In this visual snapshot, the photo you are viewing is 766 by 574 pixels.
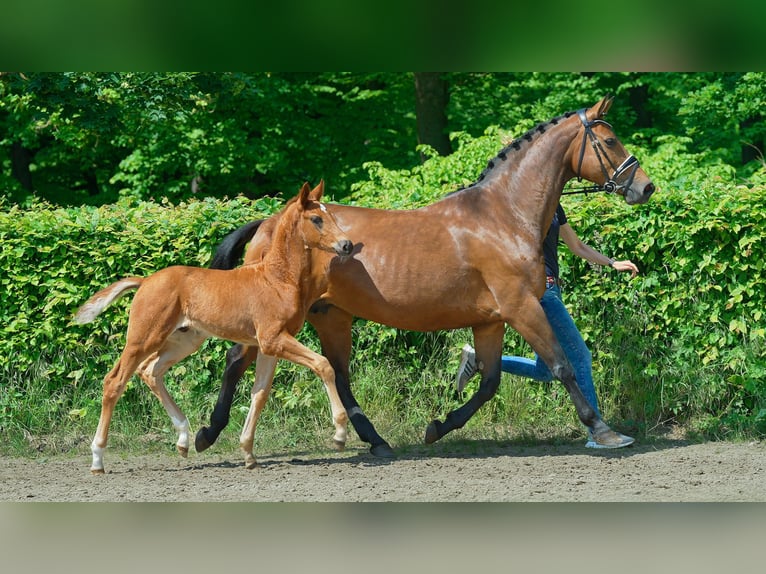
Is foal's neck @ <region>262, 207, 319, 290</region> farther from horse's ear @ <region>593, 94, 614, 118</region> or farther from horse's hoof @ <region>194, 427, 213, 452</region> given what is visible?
horse's ear @ <region>593, 94, 614, 118</region>

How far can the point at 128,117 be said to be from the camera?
39.4 ft

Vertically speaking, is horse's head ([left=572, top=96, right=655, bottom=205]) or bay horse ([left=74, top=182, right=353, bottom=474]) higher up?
horse's head ([left=572, top=96, right=655, bottom=205])

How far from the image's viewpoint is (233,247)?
7.27 meters

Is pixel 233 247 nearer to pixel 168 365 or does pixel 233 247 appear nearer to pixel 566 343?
pixel 168 365

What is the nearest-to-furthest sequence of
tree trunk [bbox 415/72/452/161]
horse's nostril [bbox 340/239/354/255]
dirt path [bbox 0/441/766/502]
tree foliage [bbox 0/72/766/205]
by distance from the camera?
A: dirt path [bbox 0/441/766/502] → horse's nostril [bbox 340/239/354/255] → tree foliage [bbox 0/72/766/205] → tree trunk [bbox 415/72/452/161]

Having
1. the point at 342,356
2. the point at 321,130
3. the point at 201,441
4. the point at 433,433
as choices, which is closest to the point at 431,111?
the point at 321,130

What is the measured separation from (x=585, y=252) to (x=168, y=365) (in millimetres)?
3340

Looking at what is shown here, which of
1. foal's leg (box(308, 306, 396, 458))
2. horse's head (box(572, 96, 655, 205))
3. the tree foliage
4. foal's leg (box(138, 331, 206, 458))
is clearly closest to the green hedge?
foal's leg (box(308, 306, 396, 458))

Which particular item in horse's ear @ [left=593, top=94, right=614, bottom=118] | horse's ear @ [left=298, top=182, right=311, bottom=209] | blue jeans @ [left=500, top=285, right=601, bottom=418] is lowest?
blue jeans @ [left=500, top=285, right=601, bottom=418]

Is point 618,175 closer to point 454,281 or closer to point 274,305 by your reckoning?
point 454,281

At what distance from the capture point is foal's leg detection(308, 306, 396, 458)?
23.6 ft

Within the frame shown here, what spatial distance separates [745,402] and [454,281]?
9.93ft

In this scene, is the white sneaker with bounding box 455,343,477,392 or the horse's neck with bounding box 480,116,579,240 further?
the white sneaker with bounding box 455,343,477,392

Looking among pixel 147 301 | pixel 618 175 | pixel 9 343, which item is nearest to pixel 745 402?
pixel 618 175
